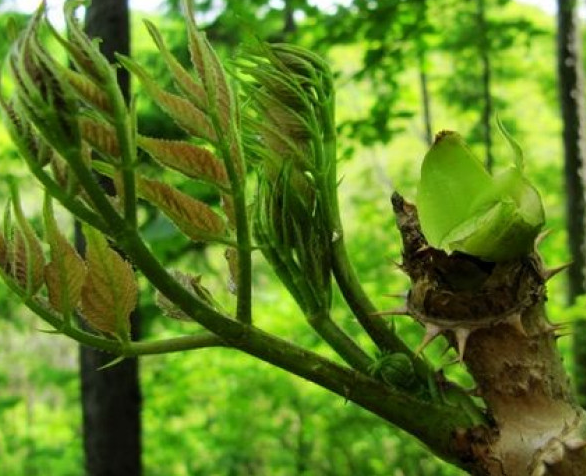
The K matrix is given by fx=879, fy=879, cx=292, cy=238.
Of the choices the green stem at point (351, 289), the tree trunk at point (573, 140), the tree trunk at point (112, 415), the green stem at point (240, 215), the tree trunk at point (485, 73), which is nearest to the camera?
the green stem at point (240, 215)

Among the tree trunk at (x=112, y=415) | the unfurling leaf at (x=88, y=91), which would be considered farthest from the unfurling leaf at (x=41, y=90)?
the tree trunk at (x=112, y=415)

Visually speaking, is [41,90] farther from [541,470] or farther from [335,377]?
[541,470]

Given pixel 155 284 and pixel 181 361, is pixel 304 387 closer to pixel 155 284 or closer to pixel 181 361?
pixel 181 361

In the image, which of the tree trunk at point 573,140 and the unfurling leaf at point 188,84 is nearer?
the unfurling leaf at point 188,84

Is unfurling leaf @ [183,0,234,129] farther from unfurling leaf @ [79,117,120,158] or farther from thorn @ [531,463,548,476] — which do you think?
thorn @ [531,463,548,476]

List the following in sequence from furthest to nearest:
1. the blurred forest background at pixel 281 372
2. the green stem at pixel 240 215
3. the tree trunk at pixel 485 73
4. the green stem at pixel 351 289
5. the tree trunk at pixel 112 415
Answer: the tree trunk at pixel 485 73 → the blurred forest background at pixel 281 372 → the tree trunk at pixel 112 415 → the green stem at pixel 351 289 → the green stem at pixel 240 215

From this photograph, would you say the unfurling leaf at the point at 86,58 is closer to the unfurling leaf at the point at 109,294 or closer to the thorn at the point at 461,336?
the unfurling leaf at the point at 109,294
